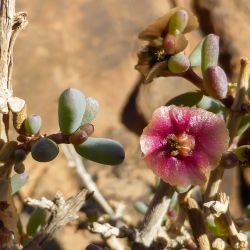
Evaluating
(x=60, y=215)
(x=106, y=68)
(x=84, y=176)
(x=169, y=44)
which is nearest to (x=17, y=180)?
(x=60, y=215)

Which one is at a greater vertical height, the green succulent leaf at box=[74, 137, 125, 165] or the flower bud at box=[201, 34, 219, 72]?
the flower bud at box=[201, 34, 219, 72]

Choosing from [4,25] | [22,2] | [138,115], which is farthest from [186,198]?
[22,2]

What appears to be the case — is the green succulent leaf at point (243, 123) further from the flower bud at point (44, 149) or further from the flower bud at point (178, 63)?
the flower bud at point (44, 149)

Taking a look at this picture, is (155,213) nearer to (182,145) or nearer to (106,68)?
(182,145)

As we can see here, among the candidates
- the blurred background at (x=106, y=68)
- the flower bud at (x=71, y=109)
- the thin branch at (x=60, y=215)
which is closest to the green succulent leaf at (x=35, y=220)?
the thin branch at (x=60, y=215)

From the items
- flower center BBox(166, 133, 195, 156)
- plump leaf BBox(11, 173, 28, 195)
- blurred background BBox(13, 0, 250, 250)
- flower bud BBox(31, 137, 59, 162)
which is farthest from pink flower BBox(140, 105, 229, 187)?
blurred background BBox(13, 0, 250, 250)

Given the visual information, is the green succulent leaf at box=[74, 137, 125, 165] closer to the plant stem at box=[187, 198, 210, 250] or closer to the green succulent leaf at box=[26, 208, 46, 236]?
the plant stem at box=[187, 198, 210, 250]
